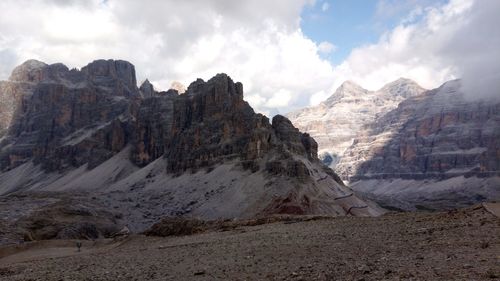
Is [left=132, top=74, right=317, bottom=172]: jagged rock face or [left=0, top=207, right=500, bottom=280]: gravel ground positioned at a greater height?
[left=132, top=74, right=317, bottom=172]: jagged rock face

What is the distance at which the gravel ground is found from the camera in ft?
55.6

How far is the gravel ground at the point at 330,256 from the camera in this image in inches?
667

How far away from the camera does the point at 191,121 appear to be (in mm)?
185625

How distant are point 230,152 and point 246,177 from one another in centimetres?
2164

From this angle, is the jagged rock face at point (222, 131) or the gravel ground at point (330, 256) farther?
the jagged rock face at point (222, 131)

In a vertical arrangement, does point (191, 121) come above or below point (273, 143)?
above

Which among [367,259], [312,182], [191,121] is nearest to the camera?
[367,259]

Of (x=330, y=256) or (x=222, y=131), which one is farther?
(x=222, y=131)

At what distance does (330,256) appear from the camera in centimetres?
2067

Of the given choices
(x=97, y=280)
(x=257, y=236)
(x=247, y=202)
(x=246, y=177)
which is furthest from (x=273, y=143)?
(x=97, y=280)

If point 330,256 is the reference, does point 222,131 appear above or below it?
above

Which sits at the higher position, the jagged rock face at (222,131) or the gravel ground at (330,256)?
the jagged rock face at (222,131)

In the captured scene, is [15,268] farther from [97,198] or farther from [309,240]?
[97,198]

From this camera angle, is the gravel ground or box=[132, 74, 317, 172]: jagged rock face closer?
the gravel ground
